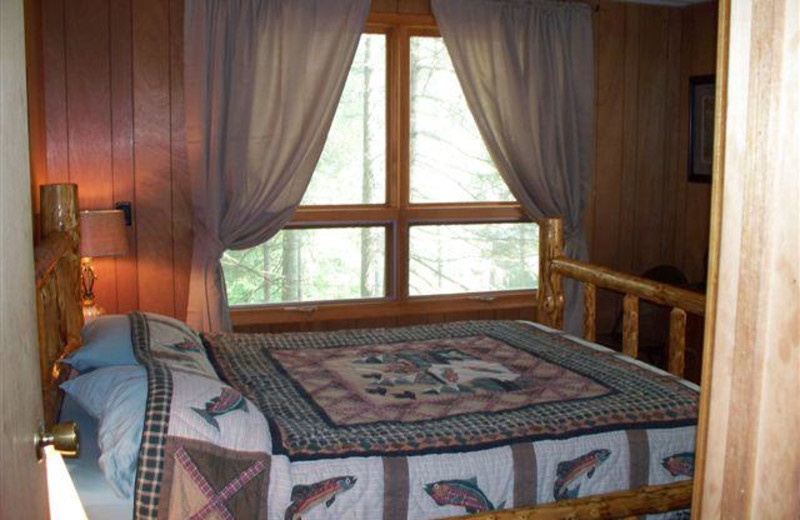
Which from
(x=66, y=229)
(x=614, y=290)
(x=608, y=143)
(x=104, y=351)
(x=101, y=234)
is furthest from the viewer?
(x=608, y=143)

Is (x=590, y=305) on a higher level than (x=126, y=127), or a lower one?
lower

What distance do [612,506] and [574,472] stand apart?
0.42ft

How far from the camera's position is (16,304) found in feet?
3.51

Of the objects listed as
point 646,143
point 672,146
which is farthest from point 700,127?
point 646,143

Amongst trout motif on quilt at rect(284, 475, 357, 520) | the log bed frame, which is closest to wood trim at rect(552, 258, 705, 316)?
the log bed frame

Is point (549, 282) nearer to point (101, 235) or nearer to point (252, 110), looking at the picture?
point (252, 110)

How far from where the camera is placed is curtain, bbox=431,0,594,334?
471 cm

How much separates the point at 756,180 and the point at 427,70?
414 cm

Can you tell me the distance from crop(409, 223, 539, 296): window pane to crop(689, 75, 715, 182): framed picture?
1047 mm

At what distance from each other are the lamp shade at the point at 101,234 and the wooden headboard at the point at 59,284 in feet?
2.20

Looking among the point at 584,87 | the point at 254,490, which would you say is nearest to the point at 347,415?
the point at 254,490

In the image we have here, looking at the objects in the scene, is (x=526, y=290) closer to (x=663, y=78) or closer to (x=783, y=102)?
(x=663, y=78)

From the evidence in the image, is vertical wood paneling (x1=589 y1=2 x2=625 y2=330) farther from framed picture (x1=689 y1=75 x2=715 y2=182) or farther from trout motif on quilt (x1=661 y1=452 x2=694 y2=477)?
trout motif on quilt (x1=661 y1=452 x2=694 y2=477)

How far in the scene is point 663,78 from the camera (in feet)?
17.5
